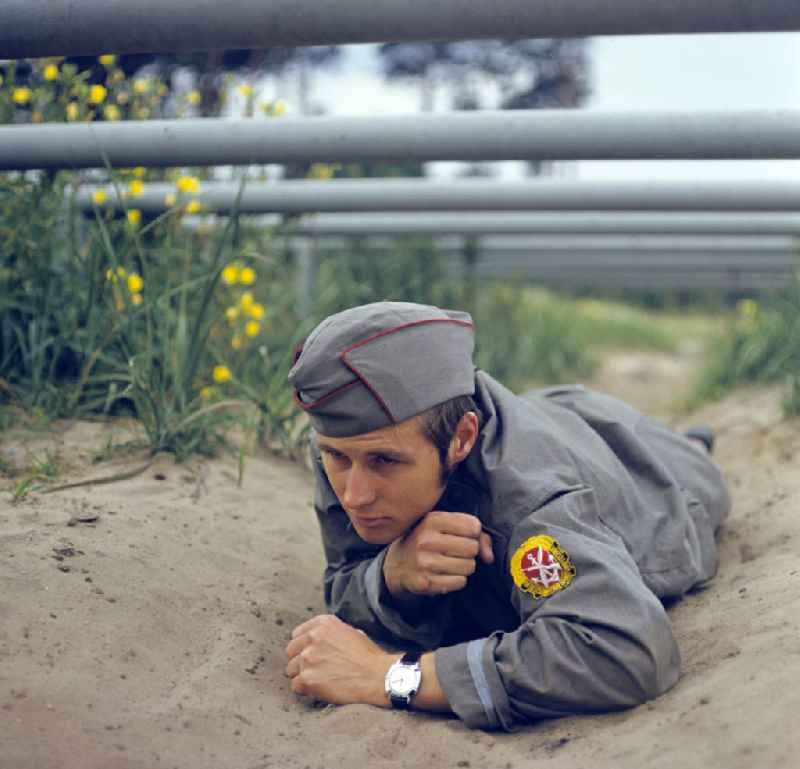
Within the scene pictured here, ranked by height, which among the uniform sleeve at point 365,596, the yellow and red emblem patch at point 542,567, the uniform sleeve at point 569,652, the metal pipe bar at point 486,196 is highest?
the metal pipe bar at point 486,196

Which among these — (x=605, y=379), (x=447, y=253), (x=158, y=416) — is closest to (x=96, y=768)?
(x=158, y=416)

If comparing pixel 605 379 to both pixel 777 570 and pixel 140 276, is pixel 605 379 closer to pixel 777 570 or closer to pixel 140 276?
pixel 140 276

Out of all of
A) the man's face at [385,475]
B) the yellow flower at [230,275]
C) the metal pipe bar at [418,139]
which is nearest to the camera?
the man's face at [385,475]

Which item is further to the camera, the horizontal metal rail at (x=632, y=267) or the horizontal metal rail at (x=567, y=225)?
the horizontal metal rail at (x=632, y=267)

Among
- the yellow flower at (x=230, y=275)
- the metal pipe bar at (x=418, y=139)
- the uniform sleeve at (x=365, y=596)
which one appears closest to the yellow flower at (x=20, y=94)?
the metal pipe bar at (x=418, y=139)

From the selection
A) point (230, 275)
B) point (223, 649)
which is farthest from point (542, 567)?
point (230, 275)

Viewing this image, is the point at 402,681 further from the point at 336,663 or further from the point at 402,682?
the point at 336,663

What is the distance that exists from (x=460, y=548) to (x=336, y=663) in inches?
12.4

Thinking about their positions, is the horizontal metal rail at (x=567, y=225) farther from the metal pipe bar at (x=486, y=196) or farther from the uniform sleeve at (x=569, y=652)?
the uniform sleeve at (x=569, y=652)

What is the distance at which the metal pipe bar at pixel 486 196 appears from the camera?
3.43 meters

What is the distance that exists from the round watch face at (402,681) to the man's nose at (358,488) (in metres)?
0.31

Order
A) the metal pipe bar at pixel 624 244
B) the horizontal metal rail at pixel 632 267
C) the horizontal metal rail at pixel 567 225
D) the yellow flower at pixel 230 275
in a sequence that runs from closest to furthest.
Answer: the yellow flower at pixel 230 275 → the horizontal metal rail at pixel 567 225 → the metal pipe bar at pixel 624 244 → the horizontal metal rail at pixel 632 267

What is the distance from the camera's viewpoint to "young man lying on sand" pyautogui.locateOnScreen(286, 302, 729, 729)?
174 cm

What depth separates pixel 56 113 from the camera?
320 centimetres
